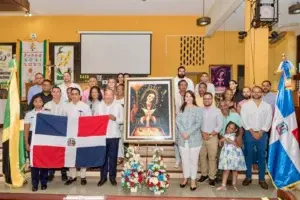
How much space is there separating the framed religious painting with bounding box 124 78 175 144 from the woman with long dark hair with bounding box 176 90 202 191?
0.15 metres

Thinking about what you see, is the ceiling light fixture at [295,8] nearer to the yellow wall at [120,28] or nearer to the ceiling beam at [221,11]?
the ceiling beam at [221,11]

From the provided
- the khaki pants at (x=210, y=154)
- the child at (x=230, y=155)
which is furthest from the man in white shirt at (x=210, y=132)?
the child at (x=230, y=155)

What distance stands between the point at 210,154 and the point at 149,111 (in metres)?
1.09

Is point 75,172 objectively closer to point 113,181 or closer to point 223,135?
point 113,181

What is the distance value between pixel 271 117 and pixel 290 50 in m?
7.54

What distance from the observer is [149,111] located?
19.0 ft

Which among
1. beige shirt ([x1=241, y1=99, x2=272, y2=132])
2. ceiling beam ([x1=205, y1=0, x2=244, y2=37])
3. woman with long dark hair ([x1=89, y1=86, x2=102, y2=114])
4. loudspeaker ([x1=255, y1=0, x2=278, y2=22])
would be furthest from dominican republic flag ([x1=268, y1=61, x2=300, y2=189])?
ceiling beam ([x1=205, y1=0, x2=244, y2=37])

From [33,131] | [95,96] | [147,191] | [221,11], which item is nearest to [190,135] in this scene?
[147,191]

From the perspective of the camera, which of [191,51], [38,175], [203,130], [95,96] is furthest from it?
[191,51]

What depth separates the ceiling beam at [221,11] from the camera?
7868 mm

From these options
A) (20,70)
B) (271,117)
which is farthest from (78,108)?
(20,70)

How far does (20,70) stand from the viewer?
11.1m

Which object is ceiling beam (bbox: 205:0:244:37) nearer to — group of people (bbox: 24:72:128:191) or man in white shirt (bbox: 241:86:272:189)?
man in white shirt (bbox: 241:86:272:189)

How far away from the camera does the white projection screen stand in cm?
1098
